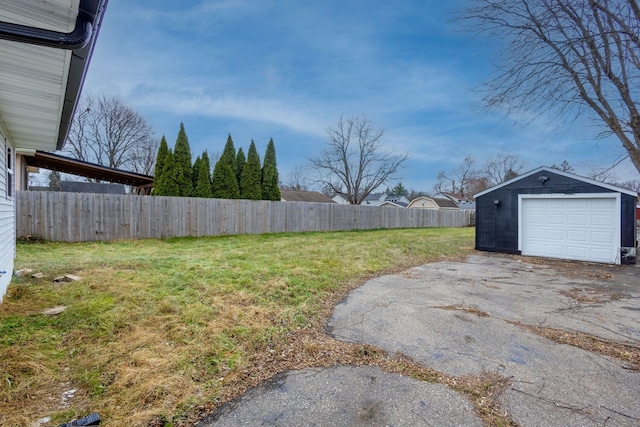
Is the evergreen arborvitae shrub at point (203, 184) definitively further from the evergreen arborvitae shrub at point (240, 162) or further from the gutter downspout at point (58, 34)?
the gutter downspout at point (58, 34)

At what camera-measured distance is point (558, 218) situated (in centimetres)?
923

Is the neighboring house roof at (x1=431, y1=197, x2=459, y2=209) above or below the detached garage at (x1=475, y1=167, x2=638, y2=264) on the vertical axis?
above

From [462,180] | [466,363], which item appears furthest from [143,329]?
[462,180]

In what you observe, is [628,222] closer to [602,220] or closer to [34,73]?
[602,220]

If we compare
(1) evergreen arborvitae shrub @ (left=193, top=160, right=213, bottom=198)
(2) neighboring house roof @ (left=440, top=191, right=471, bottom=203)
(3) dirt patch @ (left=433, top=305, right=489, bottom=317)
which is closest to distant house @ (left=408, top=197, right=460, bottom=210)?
(2) neighboring house roof @ (left=440, top=191, right=471, bottom=203)

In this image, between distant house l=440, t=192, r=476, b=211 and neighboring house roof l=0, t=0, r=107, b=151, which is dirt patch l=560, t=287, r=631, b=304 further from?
distant house l=440, t=192, r=476, b=211

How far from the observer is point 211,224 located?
1205 cm

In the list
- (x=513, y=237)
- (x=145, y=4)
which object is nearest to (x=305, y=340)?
(x=145, y=4)

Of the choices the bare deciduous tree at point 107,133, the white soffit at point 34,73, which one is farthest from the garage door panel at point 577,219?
the bare deciduous tree at point 107,133

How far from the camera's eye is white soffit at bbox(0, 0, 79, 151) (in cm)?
179

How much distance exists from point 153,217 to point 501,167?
40519 mm

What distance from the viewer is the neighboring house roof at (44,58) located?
1732 mm

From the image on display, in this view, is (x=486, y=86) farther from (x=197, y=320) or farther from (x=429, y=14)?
(x=197, y=320)

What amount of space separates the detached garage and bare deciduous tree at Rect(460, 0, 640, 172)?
1682mm
